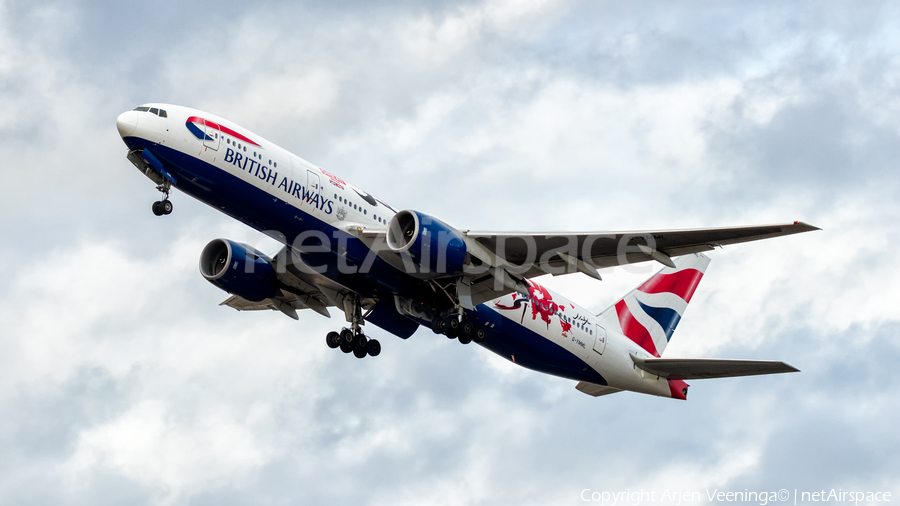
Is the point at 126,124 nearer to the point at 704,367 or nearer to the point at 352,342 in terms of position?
the point at 352,342

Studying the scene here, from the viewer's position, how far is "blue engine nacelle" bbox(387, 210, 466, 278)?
85.8 feet

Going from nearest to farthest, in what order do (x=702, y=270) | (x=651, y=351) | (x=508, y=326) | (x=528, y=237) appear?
(x=528, y=237)
(x=508, y=326)
(x=651, y=351)
(x=702, y=270)

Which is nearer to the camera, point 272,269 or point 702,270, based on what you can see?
point 272,269

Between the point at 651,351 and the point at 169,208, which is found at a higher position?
the point at 651,351

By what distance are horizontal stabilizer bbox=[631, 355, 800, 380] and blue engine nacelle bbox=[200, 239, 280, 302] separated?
13.7 m

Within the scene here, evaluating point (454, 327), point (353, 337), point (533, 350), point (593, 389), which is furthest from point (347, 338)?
point (593, 389)

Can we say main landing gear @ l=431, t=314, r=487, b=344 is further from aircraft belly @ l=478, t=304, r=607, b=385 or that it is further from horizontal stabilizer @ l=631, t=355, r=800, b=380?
horizontal stabilizer @ l=631, t=355, r=800, b=380

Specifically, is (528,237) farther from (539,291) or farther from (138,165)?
(138,165)

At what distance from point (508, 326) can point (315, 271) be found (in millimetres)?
6904

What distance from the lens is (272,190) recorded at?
26562 mm

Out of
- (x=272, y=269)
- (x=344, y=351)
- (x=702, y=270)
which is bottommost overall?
(x=344, y=351)

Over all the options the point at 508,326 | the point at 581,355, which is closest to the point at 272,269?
the point at 508,326

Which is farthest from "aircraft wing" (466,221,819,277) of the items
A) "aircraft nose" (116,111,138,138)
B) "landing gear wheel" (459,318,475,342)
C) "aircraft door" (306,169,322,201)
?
"aircraft nose" (116,111,138,138)

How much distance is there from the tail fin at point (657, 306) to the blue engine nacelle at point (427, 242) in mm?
10815
